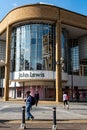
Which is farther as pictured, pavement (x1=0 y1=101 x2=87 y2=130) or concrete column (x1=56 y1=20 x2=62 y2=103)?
concrete column (x1=56 y1=20 x2=62 y2=103)

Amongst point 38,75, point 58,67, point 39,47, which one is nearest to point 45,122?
point 58,67

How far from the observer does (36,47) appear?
45.7 meters

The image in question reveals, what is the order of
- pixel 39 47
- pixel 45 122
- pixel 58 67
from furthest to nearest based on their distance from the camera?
pixel 39 47 < pixel 58 67 < pixel 45 122

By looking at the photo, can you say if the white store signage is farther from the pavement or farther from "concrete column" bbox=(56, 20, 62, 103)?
the pavement

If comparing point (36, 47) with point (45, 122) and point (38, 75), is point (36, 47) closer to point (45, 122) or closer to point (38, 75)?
point (38, 75)

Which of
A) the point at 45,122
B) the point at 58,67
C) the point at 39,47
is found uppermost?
the point at 39,47

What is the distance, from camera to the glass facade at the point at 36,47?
45344mm

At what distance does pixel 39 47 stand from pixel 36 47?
0.50m

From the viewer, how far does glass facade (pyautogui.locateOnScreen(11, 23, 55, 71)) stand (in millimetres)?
45344

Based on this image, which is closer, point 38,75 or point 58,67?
point 58,67

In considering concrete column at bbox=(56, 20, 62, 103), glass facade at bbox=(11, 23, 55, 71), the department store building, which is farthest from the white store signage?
concrete column at bbox=(56, 20, 62, 103)

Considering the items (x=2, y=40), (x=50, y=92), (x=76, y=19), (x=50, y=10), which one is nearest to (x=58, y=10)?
(x=50, y=10)

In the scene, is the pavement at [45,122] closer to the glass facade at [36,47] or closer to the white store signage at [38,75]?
the white store signage at [38,75]

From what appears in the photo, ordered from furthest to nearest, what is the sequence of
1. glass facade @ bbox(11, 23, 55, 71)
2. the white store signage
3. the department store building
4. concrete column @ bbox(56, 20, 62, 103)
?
1. glass facade @ bbox(11, 23, 55, 71)
2. the white store signage
3. the department store building
4. concrete column @ bbox(56, 20, 62, 103)
